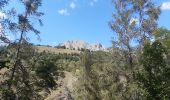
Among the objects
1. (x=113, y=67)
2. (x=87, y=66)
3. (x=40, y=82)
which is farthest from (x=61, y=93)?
(x=40, y=82)

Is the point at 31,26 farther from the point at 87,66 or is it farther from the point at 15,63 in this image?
the point at 87,66

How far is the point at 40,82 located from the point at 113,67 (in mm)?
12238

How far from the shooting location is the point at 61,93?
9288cm

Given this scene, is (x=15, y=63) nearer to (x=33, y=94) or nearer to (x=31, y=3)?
(x=33, y=94)

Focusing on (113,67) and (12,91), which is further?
(113,67)

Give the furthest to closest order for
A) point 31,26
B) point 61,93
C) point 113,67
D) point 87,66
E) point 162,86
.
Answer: point 61,93 < point 87,66 < point 113,67 < point 31,26 < point 162,86

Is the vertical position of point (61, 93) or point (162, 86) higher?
point (162, 86)

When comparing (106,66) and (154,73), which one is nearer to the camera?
(154,73)

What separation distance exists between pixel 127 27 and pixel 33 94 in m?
15.7

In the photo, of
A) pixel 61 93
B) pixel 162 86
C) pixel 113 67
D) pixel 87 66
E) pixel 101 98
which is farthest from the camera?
pixel 61 93

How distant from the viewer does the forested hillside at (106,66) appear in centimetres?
2744

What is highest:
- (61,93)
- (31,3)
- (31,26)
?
(31,3)

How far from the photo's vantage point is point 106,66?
43.1 metres

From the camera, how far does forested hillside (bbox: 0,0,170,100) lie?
27438 mm
